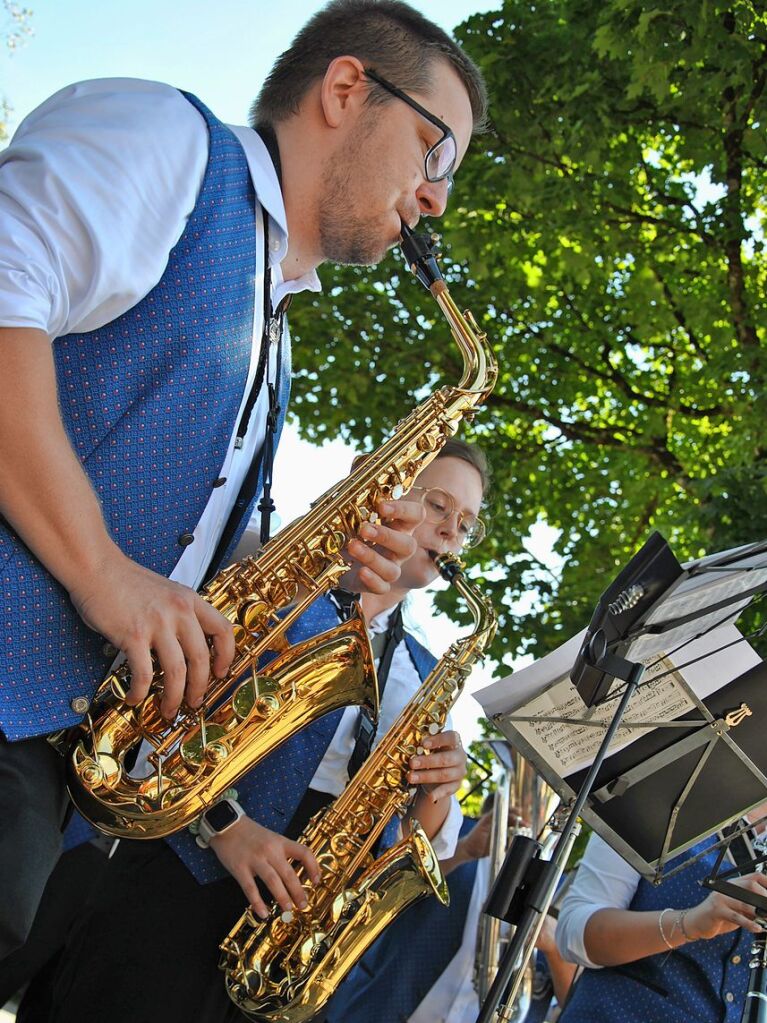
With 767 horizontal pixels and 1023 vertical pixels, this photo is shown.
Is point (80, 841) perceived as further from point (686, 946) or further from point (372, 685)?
point (686, 946)

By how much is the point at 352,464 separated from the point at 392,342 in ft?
21.2

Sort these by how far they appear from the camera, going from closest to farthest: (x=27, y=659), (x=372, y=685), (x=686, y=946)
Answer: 1. (x=27, y=659)
2. (x=372, y=685)
3. (x=686, y=946)

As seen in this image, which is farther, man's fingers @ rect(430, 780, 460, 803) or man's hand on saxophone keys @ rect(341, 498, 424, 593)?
man's fingers @ rect(430, 780, 460, 803)

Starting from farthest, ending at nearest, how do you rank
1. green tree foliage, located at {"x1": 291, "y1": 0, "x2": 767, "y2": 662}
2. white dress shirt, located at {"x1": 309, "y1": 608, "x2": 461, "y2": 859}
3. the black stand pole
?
green tree foliage, located at {"x1": 291, "y1": 0, "x2": 767, "y2": 662} < white dress shirt, located at {"x1": 309, "y1": 608, "x2": 461, "y2": 859} < the black stand pole

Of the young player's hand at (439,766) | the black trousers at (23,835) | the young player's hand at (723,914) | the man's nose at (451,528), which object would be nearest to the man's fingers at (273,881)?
the young player's hand at (439,766)

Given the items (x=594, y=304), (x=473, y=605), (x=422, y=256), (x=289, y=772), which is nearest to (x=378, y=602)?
(x=473, y=605)

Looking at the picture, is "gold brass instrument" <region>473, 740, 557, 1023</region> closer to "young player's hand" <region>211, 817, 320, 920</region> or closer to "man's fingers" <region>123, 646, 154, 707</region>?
"young player's hand" <region>211, 817, 320, 920</region>

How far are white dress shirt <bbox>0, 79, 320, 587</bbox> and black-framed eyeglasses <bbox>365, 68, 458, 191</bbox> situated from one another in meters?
0.61

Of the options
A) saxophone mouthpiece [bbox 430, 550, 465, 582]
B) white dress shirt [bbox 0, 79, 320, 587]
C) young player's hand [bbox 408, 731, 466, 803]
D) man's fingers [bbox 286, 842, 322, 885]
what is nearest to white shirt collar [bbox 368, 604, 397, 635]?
saxophone mouthpiece [bbox 430, 550, 465, 582]

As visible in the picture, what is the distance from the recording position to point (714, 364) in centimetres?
823

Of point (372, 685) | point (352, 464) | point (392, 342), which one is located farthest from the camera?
point (392, 342)

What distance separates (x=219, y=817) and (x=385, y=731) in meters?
0.81

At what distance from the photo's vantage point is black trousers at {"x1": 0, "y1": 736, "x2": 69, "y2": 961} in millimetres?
1854

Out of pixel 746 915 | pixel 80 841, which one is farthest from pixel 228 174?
pixel 746 915
